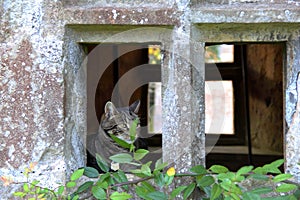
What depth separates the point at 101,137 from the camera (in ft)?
8.30

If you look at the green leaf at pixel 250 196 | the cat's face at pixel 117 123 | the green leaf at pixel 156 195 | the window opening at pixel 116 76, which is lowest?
the green leaf at pixel 156 195

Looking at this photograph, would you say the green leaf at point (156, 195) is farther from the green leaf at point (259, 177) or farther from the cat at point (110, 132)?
the cat at point (110, 132)

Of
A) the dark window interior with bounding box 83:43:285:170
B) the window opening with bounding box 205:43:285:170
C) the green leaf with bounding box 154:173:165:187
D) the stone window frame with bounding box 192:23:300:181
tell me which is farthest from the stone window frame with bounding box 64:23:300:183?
the window opening with bounding box 205:43:285:170

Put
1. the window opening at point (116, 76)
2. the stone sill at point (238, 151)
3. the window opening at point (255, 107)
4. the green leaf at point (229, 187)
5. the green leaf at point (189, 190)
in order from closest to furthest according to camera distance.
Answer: the green leaf at point (229, 187)
the green leaf at point (189, 190)
the window opening at point (116, 76)
the window opening at point (255, 107)
the stone sill at point (238, 151)

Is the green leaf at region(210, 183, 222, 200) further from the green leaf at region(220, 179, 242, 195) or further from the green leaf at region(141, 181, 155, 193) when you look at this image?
the green leaf at region(141, 181, 155, 193)

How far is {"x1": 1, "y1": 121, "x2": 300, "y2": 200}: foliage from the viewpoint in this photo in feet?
4.71

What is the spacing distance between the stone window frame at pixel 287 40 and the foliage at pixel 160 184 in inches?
4.4

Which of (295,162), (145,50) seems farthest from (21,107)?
(145,50)

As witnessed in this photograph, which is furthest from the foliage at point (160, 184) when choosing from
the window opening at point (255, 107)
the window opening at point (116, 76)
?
the window opening at point (255, 107)

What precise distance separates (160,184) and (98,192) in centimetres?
18

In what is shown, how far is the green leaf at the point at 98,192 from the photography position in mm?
1489

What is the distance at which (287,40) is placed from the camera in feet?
5.46

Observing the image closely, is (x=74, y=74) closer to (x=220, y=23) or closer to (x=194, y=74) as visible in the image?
(x=194, y=74)

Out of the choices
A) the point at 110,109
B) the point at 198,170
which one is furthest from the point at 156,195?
the point at 110,109
